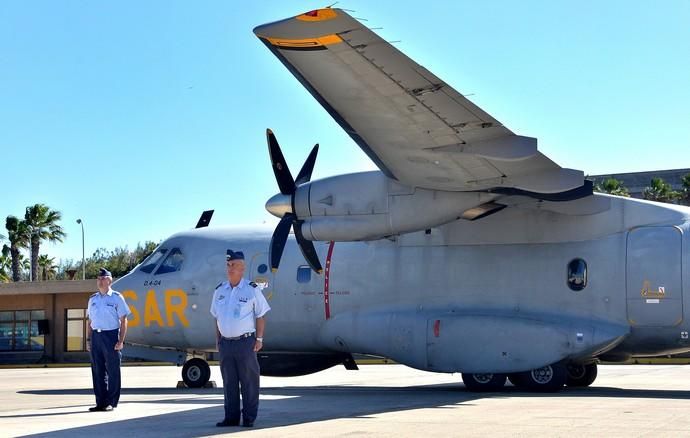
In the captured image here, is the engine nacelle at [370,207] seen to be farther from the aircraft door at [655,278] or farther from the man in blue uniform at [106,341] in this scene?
the man in blue uniform at [106,341]

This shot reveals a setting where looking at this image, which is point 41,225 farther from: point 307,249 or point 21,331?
point 307,249

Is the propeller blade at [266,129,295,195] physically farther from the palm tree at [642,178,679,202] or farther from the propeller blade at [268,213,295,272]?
the palm tree at [642,178,679,202]

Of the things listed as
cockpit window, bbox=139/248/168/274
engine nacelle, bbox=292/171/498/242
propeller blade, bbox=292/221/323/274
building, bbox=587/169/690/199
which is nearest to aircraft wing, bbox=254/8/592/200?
engine nacelle, bbox=292/171/498/242

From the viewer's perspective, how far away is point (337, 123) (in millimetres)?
15391

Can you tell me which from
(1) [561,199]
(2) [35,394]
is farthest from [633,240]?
(2) [35,394]

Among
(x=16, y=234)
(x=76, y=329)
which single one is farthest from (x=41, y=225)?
(x=76, y=329)

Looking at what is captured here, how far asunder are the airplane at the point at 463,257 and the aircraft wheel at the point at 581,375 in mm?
38

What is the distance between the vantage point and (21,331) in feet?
170

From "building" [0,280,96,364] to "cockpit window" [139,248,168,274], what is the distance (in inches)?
1073

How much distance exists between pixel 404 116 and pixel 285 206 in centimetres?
419

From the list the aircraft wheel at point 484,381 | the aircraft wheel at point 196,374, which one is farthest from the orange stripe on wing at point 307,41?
the aircraft wheel at point 196,374

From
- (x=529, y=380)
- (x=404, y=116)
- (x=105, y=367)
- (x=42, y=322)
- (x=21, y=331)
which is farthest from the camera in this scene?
(x=21, y=331)

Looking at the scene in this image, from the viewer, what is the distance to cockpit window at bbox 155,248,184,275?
70.6 ft

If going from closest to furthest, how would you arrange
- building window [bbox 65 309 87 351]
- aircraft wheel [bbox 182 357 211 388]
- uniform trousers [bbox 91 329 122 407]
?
uniform trousers [bbox 91 329 122 407]
aircraft wheel [bbox 182 357 211 388]
building window [bbox 65 309 87 351]
